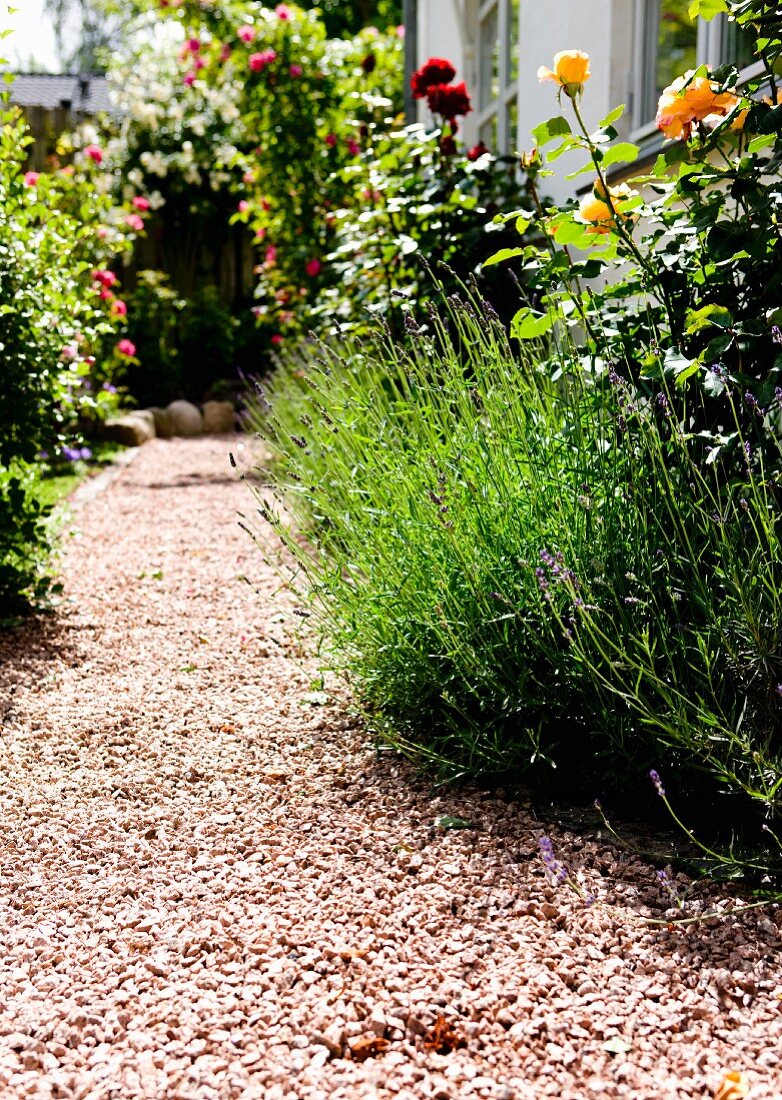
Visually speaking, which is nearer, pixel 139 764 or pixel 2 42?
pixel 139 764

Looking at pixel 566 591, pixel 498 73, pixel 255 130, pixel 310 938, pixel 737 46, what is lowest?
pixel 310 938

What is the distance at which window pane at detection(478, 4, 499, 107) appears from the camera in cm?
720

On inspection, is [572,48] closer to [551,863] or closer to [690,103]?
[690,103]

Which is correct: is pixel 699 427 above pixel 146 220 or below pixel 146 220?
below

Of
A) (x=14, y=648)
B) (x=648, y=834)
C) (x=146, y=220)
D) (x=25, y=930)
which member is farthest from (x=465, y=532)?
(x=146, y=220)

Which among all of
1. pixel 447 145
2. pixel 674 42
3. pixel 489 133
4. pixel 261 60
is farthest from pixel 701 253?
pixel 261 60

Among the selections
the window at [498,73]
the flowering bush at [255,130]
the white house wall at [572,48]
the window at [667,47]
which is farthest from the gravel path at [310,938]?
the flowering bush at [255,130]

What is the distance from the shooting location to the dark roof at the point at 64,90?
1842 centimetres

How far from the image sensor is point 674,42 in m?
4.01

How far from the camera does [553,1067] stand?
1510mm

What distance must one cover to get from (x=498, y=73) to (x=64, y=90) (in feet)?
49.5

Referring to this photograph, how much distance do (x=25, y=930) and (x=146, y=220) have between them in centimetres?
1015

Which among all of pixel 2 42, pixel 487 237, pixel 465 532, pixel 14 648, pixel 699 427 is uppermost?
pixel 2 42

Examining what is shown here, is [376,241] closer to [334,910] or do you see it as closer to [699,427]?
[699,427]
